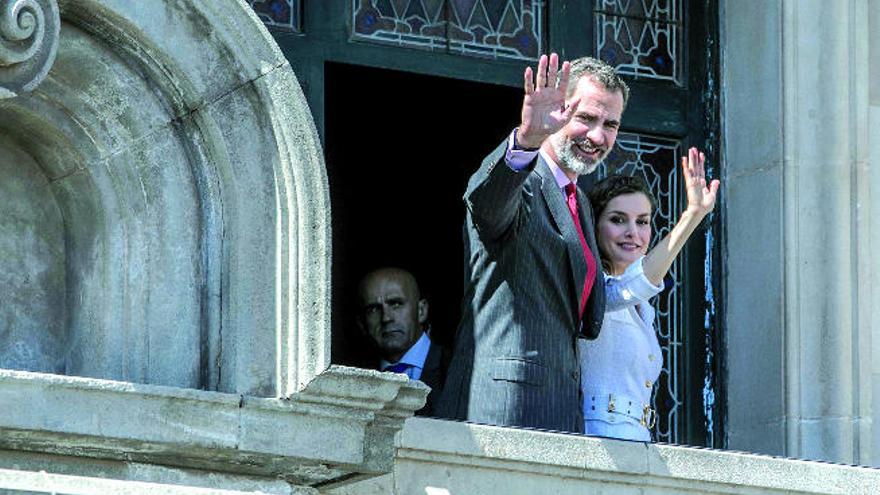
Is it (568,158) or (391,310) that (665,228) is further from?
(568,158)

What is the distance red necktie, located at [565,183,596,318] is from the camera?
11.8 meters

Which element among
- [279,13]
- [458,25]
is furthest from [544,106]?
[458,25]

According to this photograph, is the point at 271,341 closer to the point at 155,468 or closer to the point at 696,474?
the point at 155,468

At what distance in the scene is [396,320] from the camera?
1317cm

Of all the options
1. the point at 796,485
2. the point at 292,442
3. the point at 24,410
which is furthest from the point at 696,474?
the point at 24,410

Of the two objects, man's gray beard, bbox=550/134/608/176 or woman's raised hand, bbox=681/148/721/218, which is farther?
woman's raised hand, bbox=681/148/721/218

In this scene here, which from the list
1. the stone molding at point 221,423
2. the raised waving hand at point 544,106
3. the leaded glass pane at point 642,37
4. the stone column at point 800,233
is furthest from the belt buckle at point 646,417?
the leaded glass pane at point 642,37

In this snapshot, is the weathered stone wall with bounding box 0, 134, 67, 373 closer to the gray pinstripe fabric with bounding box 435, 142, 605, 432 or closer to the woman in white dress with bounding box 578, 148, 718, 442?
the gray pinstripe fabric with bounding box 435, 142, 605, 432

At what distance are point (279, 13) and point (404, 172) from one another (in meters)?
2.44

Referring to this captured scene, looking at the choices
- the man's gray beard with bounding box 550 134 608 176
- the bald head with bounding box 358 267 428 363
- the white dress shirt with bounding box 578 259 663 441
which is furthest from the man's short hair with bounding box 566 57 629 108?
the bald head with bounding box 358 267 428 363

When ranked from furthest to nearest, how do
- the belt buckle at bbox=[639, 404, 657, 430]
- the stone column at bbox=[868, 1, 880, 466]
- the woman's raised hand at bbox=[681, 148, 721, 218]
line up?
1. the stone column at bbox=[868, 1, 880, 466]
2. the woman's raised hand at bbox=[681, 148, 721, 218]
3. the belt buckle at bbox=[639, 404, 657, 430]

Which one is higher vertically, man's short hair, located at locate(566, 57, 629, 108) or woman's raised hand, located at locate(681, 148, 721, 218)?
man's short hair, located at locate(566, 57, 629, 108)

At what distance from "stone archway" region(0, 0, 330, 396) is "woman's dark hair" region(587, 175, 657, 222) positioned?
5.57ft

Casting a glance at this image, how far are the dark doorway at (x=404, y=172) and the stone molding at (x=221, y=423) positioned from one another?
277 centimetres
